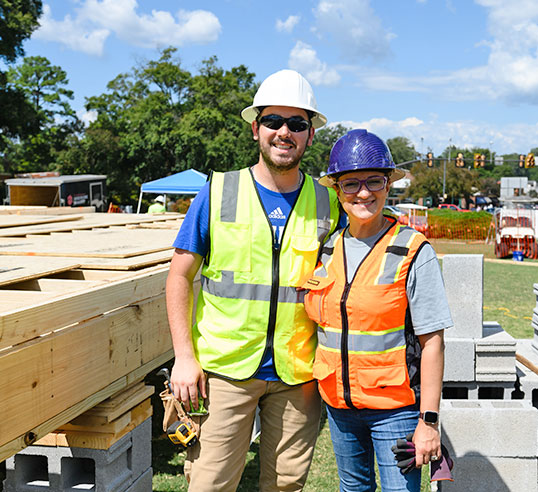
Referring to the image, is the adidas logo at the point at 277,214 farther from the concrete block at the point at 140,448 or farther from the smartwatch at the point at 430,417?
the concrete block at the point at 140,448

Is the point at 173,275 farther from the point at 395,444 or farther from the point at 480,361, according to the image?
the point at 480,361

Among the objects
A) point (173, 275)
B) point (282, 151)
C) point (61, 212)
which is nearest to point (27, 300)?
point (173, 275)

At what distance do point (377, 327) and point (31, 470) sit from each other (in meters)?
2.21

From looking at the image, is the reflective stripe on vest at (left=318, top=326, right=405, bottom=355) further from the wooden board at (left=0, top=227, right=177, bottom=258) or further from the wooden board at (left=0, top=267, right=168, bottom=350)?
the wooden board at (left=0, top=227, right=177, bottom=258)

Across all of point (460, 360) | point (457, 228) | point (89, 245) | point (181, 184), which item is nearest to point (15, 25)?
point (181, 184)

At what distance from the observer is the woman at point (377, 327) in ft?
7.84

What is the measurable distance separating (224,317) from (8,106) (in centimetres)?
2817

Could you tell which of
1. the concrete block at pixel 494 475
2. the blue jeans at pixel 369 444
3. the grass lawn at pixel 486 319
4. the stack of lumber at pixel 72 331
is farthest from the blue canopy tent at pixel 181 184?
the blue jeans at pixel 369 444

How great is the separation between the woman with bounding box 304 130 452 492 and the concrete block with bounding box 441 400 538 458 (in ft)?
4.12

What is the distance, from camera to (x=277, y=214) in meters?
2.80

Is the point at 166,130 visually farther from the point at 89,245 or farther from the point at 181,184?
the point at 89,245

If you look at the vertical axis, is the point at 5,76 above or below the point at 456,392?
above

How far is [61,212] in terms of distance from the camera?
9555mm

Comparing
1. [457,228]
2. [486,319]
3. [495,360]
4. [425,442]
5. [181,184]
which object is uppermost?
[181,184]
